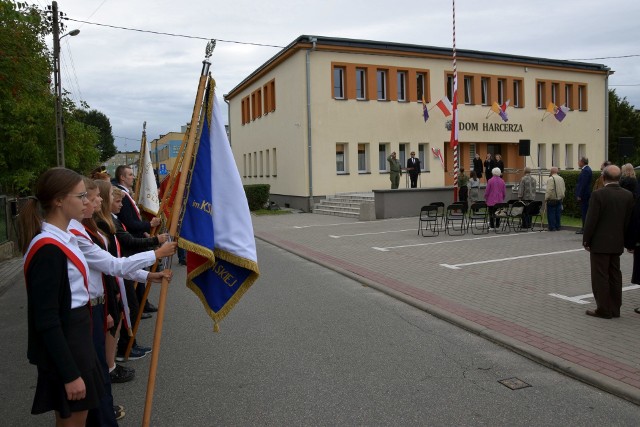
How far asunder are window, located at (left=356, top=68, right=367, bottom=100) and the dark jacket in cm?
2232

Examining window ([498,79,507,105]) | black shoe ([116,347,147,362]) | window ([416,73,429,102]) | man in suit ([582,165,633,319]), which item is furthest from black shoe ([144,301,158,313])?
window ([498,79,507,105])

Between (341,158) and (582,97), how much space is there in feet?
59.1

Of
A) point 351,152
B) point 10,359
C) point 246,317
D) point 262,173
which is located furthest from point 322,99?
point 10,359

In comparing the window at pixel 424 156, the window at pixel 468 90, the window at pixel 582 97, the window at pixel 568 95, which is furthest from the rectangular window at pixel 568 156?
the window at pixel 424 156

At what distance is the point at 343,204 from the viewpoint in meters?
25.6

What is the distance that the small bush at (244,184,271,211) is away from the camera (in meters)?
28.8

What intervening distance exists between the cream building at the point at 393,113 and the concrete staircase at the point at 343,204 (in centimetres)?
58

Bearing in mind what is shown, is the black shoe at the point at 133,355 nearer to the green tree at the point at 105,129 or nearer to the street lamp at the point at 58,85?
the street lamp at the point at 58,85

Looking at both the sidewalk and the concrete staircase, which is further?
the concrete staircase

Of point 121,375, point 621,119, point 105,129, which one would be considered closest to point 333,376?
point 121,375

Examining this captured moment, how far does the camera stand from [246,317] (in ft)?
24.1

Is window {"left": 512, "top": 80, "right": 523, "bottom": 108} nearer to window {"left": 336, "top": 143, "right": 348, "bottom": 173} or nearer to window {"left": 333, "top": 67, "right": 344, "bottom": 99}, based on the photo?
window {"left": 333, "top": 67, "right": 344, "bottom": 99}

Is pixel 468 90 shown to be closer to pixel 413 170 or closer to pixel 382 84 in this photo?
pixel 382 84

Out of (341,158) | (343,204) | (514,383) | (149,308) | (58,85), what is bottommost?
(514,383)
